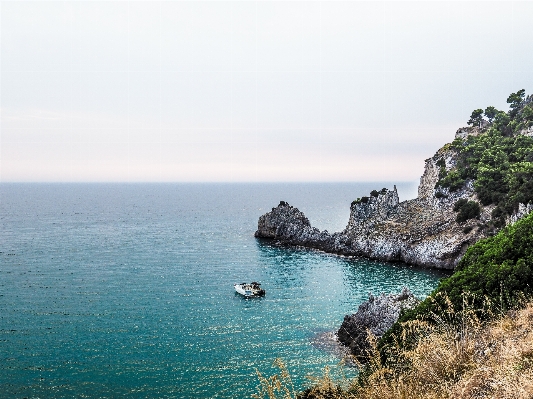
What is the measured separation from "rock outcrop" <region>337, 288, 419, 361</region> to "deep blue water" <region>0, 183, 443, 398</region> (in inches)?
135

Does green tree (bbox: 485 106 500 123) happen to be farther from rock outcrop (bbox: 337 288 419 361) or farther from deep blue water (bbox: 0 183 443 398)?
rock outcrop (bbox: 337 288 419 361)

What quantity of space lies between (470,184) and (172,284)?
63.4m

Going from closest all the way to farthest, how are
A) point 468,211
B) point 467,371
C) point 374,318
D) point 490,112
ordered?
point 467,371
point 374,318
point 468,211
point 490,112

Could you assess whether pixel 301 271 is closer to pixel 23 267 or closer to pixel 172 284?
pixel 172 284

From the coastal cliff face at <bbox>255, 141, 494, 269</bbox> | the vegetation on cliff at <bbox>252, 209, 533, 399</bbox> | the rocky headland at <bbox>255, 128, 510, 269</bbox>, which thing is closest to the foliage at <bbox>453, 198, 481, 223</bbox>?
the rocky headland at <bbox>255, 128, 510, 269</bbox>

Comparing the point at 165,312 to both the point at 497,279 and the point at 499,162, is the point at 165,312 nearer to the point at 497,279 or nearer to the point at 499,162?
the point at 497,279

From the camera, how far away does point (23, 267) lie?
2670 inches

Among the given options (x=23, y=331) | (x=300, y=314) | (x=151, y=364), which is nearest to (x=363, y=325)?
(x=300, y=314)

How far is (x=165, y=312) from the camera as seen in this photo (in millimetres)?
46688

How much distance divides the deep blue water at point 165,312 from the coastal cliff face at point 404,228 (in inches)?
173

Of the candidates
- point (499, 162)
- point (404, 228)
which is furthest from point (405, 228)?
point (499, 162)

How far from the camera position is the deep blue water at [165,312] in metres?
31.4

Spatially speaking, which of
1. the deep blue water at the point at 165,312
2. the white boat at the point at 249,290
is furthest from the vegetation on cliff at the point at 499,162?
the white boat at the point at 249,290

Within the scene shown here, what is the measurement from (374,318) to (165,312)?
24979 millimetres
